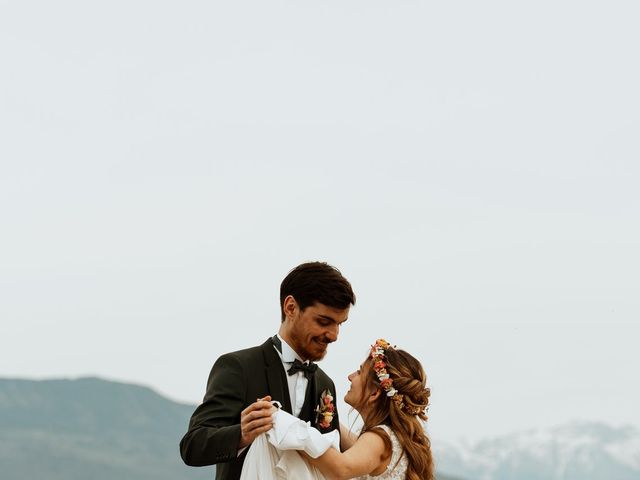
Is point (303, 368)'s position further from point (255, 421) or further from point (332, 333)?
point (255, 421)

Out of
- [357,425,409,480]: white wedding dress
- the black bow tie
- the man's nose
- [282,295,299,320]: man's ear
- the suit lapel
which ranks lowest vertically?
[357,425,409,480]: white wedding dress

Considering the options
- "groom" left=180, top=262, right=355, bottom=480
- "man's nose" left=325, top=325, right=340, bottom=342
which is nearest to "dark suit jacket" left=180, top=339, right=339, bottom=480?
"groom" left=180, top=262, right=355, bottom=480

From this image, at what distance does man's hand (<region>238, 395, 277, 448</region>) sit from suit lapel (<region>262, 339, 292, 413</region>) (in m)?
0.44

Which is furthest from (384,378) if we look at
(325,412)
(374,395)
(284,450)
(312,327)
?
(284,450)

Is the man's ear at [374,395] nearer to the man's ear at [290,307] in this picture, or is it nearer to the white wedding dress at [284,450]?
the white wedding dress at [284,450]

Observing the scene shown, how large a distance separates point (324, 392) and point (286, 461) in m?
0.76

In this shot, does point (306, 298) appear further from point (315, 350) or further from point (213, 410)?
point (213, 410)

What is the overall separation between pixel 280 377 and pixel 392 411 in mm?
916

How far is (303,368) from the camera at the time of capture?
7234 mm

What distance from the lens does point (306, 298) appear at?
23.2 feet

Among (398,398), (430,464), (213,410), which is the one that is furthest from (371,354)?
(213,410)

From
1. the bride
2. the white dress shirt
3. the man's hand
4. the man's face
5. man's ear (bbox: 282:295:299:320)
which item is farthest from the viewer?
the bride

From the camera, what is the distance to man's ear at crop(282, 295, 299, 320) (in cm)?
714

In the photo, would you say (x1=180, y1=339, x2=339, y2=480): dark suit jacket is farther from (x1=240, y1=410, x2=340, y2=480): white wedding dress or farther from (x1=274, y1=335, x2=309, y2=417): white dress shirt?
(x1=240, y1=410, x2=340, y2=480): white wedding dress
